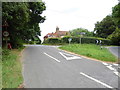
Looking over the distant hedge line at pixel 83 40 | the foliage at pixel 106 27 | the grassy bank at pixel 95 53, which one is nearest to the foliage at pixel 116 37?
the distant hedge line at pixel 83 40

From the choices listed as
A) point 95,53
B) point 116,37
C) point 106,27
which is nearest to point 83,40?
point 116,37

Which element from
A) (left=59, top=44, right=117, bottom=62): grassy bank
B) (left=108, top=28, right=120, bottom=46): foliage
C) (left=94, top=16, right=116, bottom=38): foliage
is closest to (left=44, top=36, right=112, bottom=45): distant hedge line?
(left=108, top=28, right=120, bottom=46): foliage

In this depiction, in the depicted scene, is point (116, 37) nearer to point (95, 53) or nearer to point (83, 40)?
point (83, 40)

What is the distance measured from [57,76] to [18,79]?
2264 millimetres

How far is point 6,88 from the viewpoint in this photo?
20.8 ft

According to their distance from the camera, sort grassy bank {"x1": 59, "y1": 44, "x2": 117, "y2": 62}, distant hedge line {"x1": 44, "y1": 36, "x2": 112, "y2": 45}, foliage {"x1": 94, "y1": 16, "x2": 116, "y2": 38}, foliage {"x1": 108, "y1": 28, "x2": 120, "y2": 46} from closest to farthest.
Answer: grassy bank {"x1": 59, "y1": 44, "x2": 117, "y2": 62}, distant hedge line {"x1": 44, "y1": 36, "x2": 112, "y2": 45}, foliage {"x1": 108, "y1": 28, "x2": 120, "y2": 46}, foliage {"x1": 94, "y1": 16, "x2": 116, "y2": 38}

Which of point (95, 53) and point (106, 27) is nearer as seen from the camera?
point (95, 53)

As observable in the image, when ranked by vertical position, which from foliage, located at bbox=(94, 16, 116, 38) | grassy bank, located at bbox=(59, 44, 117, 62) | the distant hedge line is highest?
foliage, located at bbox=(94, 16, 116, 38)

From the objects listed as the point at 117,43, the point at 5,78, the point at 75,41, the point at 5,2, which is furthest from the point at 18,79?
the point at 117,43

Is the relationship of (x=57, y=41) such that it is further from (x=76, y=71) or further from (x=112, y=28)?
(x=76, y=71)

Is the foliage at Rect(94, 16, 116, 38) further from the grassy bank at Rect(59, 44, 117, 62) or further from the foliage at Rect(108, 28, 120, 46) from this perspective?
the grassy bank at Rect(59, 44, 117, 62)

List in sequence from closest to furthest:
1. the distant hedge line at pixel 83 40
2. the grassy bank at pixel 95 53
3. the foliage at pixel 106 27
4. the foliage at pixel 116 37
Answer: the grassy bank at pixel 95 53 < the distant hedge line at pixel 83 40 < the foliage at pixel 116 37 < the foliage at pixel 106 27

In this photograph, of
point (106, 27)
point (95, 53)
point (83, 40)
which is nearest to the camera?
point (95, 53)

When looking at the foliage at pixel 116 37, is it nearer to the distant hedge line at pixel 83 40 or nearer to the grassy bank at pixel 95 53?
the distant hedge line at pixel 83 40
